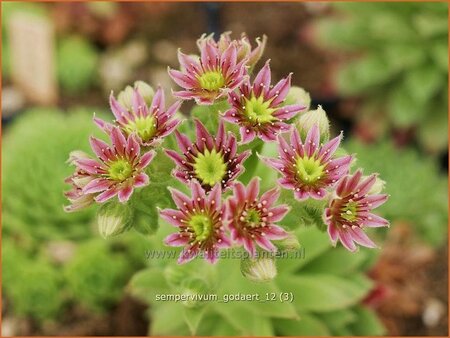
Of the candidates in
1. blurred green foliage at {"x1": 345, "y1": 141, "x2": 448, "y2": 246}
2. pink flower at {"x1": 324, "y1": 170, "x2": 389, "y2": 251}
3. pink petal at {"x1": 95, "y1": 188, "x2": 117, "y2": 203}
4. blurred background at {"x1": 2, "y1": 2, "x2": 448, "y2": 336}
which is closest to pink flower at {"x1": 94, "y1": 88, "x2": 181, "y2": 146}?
pink petal at {"x1": 95, "y1": 188, "x2": 117, "y2": 203}

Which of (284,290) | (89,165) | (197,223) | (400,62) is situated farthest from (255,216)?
(400,62)

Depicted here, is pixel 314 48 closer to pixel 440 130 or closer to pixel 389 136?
pixel 389 136

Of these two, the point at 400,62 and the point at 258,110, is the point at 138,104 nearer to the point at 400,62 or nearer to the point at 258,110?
the point at 258,110

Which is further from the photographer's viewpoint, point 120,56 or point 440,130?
point 120,56

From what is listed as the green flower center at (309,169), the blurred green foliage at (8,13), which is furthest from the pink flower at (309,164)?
the blurred green foliage at (8,13)

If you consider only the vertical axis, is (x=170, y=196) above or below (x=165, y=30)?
below

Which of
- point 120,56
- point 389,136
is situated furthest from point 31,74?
point 389,136
